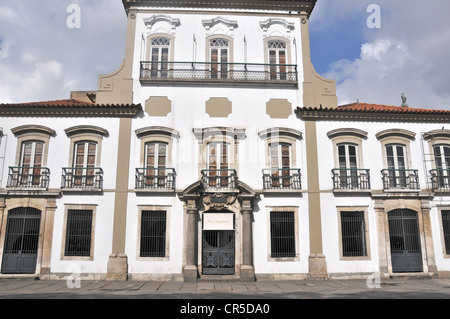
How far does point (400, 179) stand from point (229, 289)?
10120 mm

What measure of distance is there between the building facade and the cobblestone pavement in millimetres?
791

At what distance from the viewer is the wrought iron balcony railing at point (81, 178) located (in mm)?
15695

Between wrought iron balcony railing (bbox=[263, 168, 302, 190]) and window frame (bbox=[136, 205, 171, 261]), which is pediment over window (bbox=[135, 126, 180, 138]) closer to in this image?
window frame (bbox=[136, 205, 171, 261])

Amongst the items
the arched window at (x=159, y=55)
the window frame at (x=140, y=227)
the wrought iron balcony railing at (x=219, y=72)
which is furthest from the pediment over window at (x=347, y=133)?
the arched window at (x=159, y=55)

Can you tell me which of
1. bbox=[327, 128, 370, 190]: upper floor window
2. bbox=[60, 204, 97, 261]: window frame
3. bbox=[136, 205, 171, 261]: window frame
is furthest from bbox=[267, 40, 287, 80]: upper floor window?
bbox=[60, 204, 97, 261]: window frame

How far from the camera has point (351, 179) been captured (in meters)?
16.4

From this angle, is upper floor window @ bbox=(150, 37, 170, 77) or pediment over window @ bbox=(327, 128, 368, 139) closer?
pediment over window @ bbox=(327, 128, 368, 139)

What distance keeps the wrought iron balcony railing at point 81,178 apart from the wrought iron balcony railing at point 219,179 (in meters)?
4.90

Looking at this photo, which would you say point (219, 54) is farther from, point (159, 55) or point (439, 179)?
point (439, 179)

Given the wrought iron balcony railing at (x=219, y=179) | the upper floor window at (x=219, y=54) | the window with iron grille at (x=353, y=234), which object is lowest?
the window with iron grille at (x=353, y=234)

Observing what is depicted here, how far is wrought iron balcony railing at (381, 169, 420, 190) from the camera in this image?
16469 mm

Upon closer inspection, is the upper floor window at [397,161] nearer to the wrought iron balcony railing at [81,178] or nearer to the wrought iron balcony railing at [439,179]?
the wrought iron balcony railing at [439,179]
